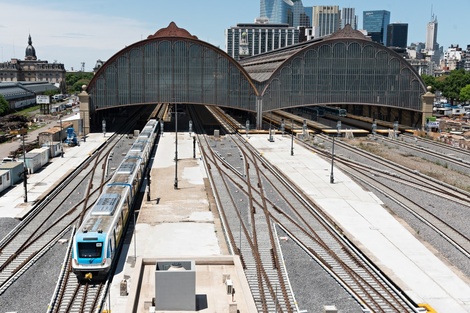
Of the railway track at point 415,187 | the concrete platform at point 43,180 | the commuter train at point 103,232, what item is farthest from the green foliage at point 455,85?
the commuter train at point 103,232

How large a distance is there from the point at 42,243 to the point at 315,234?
18354 mm

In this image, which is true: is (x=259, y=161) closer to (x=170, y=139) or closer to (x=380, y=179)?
(x=380, y=179)

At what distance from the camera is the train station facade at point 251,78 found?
287 ft

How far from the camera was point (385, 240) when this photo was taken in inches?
1441

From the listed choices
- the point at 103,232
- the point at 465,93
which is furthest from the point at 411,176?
the point at 465,93

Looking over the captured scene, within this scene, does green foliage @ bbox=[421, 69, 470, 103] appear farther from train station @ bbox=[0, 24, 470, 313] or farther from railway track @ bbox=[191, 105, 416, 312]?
railway track @ bbox=[191, 105, 416, 312]

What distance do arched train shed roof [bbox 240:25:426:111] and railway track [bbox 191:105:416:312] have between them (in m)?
34.2

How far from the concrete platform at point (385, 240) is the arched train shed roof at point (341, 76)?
30.9 meters

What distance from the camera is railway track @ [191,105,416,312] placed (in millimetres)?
27656

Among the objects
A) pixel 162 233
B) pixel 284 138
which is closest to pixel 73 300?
pixel 162 233

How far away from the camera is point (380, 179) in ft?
190

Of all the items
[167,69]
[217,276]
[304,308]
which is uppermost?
[167,69]

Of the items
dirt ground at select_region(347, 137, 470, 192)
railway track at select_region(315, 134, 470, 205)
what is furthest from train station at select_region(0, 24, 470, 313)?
dirt ground at select_region(347, 137, 470, 192)

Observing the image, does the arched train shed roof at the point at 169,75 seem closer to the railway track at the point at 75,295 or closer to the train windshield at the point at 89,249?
the railway track at the point at 75,295
